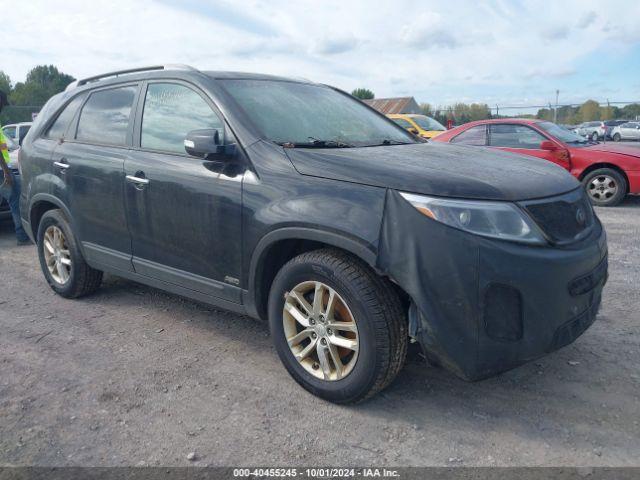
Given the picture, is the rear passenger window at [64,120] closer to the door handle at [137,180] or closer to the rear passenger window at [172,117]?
the rear passenger window at [172,117]

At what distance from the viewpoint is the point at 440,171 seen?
112 inches

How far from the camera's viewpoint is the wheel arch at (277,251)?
2.81 meters

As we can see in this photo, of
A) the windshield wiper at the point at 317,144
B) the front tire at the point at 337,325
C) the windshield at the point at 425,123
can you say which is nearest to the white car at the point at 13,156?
the windshield wiper at the point at 317,144

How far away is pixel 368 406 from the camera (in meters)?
3.02

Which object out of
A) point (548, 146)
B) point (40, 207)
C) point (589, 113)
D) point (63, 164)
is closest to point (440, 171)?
point (63, 164)

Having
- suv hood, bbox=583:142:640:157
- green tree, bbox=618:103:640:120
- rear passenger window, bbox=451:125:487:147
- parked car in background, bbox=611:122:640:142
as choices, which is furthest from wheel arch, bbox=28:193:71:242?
green tree, bbox=618:103:640:120

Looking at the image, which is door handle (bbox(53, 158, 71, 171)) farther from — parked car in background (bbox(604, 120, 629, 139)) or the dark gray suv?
parked car in background (bbox(604, 120, 629, 139))

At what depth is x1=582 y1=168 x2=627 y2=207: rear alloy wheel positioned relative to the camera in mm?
9000

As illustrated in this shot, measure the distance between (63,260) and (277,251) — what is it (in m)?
2.48

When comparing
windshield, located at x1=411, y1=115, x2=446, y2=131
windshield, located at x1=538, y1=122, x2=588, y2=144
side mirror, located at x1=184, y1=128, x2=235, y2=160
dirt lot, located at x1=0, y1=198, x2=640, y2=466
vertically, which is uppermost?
windshield, located at x1=411, y1=115, x2=446, y2=131

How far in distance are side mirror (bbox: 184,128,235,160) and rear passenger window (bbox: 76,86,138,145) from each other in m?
1.10

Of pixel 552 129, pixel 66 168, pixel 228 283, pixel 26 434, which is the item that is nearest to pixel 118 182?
pixel 66 168

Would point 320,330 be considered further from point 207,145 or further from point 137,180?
point 137,180

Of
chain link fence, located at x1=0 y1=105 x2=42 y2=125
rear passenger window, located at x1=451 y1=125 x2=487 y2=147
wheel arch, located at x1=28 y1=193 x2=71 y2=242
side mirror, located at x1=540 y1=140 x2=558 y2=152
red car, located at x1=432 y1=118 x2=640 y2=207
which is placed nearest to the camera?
wheel arch, located at x1=28 y1=193 x2=71 y2=242
